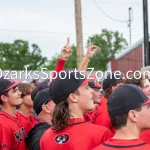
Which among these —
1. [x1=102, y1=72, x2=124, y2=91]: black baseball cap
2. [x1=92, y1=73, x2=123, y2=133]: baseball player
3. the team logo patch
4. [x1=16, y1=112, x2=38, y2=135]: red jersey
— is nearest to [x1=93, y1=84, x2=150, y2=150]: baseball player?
the team logo patch

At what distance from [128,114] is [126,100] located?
100 millimetres

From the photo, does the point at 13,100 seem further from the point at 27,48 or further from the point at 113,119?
the point at 27,48

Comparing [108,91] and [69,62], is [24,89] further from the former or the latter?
[69,62]

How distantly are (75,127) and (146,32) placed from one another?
12.4 metres

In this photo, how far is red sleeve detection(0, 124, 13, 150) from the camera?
4.60 metres

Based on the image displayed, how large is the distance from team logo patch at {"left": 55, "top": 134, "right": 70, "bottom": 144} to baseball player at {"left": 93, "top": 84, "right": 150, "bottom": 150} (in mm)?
533

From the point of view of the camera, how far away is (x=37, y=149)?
4.15 meters

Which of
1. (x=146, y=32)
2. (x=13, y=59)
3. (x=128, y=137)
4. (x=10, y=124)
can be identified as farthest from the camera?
(x=13, y=59)

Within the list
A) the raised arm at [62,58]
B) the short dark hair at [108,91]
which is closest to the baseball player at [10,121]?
the raised arm at [62,58]

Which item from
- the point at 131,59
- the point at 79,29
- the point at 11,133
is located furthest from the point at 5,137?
the point at 131,59

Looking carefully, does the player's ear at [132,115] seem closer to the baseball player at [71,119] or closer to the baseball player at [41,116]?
the baseball player at [71,119]

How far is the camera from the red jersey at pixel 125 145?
274 centimetres

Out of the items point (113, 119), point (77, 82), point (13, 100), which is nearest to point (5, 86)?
point (13, 100)

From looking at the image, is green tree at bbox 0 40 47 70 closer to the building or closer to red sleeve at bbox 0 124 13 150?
the building
